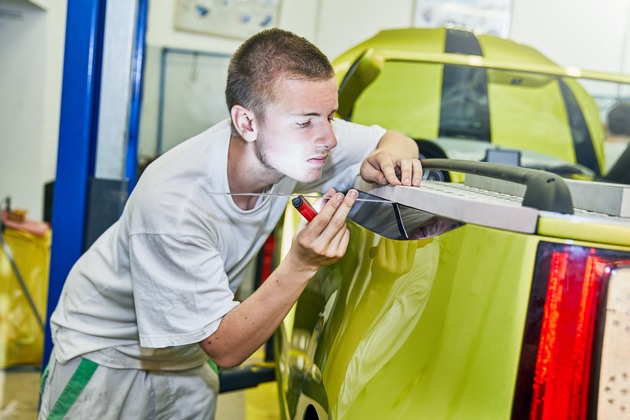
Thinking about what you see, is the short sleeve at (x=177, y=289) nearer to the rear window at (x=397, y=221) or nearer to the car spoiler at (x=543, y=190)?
the rear window at (x=397, y=221)

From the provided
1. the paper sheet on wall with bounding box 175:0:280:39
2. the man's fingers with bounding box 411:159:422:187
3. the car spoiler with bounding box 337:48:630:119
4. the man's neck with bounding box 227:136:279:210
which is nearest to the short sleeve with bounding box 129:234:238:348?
the man's neck with bounding box 227:136:279:210

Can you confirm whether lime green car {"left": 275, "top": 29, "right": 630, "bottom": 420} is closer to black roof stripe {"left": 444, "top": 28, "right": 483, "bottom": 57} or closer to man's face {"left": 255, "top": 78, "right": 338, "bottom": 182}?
man's face {"left": 255, "top": 78, "right": 338, "bottom": 182}

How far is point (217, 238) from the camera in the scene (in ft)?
4.24

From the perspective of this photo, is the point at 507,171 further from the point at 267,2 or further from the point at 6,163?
the point at 6,163

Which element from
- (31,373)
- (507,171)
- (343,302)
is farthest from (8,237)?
(507,171)

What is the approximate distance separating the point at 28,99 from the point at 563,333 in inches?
137

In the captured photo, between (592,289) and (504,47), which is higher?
(504,47)

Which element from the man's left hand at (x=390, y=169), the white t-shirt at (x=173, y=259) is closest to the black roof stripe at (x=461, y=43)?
the white t-shirt at (x=173, y=259)

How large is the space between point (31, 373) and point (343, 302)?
7.84 ft

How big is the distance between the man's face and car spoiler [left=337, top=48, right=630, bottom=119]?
664 millimetres

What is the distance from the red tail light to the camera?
2.42 feet

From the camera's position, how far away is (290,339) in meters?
1.50

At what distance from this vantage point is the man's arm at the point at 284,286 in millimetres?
1060

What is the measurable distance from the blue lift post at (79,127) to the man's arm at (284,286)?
25.6 inches
